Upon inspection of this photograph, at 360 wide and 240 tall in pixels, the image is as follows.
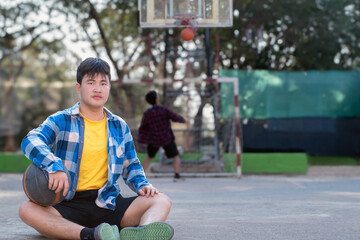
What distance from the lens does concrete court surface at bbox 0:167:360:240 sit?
13.6 ft

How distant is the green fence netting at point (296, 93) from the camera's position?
1235 cm

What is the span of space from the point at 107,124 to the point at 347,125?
33.5 feet

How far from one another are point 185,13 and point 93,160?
664cm

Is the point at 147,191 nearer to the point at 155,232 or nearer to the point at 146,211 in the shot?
the point at 146,211

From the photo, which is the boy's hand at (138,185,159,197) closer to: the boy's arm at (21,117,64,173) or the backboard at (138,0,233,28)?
the boy's arm at (21,117,64,173)

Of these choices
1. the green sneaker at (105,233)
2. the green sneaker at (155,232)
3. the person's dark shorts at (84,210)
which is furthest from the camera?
the person's dark shorts at (84,210)

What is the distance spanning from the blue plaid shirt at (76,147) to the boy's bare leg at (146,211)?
0.11 metres

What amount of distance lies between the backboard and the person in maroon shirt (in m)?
1.33

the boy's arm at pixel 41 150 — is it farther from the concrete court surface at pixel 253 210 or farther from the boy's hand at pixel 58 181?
the concrete court surface at pixel 253 210

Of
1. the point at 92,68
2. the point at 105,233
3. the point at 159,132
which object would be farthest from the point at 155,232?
the point at 159,132

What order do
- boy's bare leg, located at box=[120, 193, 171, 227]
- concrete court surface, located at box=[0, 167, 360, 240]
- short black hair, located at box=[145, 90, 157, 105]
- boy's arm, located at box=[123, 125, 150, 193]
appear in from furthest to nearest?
short black hair, located at box=[145, 90, 157, 105], concrete court surface, located at box=[0, 167, 360, 240], boy's arm, located at box=[123, 125, 150, 193], boy's bare leg, located at box=[120, 193, 171, 227]

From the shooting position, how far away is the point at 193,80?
10.7 metres

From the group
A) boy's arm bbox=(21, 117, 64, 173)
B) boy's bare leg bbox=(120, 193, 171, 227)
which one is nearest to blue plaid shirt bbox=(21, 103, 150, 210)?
boy's arm bbox=(21, 117, 64, 173)

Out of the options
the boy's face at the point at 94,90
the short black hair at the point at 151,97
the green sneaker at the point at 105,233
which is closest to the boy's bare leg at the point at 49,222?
the green sneaker at the point at 105,233
